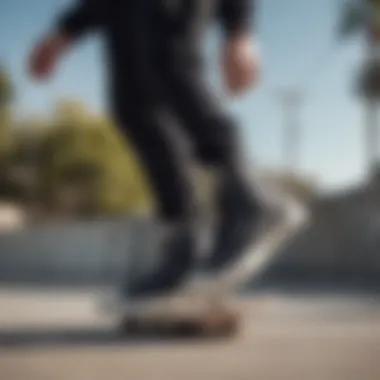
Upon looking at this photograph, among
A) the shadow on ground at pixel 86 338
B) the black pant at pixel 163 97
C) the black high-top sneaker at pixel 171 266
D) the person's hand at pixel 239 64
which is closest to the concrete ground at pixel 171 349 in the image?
the shadow on ground at pixel 86 338

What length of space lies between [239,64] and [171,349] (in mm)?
519

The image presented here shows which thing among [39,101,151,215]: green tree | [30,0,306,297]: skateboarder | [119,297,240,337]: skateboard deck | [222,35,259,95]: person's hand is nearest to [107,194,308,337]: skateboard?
[119,297,240,337]: skateboard deck

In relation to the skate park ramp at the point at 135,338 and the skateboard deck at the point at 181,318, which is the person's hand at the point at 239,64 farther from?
the skateboard deck at the point at 181,318

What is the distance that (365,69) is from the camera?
1.30 metres

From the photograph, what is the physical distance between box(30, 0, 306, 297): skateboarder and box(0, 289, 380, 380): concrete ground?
0.18 meters

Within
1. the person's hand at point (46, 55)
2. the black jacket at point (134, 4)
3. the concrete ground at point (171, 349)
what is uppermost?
the black jacket at point (134, 4)

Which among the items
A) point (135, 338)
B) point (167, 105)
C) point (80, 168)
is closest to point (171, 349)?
point (135, 338)

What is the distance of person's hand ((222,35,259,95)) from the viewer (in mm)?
1293

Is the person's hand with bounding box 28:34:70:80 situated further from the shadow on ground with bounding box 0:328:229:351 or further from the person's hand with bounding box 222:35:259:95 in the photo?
the shadow on ground with bounding box 0:328:229:351

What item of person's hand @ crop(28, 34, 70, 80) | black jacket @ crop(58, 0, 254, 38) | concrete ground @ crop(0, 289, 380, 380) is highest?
black jacket @ crop(58, 0, 254, 38)

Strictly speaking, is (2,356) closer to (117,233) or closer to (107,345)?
(107,345)

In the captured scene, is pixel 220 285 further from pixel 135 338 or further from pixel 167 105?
pixel 167 105

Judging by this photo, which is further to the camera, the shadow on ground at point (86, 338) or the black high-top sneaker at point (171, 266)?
the shadow on ground at point (86, 338)

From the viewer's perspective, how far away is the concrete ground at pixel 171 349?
1.42 meters
